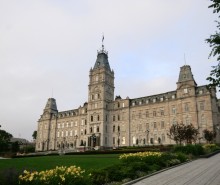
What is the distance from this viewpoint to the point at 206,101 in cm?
6269

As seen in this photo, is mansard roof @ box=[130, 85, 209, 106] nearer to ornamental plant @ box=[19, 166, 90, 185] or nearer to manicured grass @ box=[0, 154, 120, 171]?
manicured grass @ box=[0, 154, 120, 171]

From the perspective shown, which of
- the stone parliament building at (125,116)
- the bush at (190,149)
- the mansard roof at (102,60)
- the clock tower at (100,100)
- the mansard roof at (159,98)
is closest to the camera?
the bush at (190,149)

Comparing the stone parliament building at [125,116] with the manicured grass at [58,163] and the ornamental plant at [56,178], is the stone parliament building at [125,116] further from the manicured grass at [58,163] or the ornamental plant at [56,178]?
the ornamental plant at [56,178]

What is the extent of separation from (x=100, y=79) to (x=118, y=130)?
56.8 feet

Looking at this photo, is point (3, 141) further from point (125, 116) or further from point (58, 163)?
point (58, 163)

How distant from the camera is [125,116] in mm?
78312

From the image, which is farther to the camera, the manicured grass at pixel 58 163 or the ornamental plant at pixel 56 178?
the manicured grass at pixel 58 163

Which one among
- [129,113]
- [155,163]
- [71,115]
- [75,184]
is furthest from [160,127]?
[75,184]

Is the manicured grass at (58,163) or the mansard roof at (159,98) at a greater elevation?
the mansard roof at (159,98)

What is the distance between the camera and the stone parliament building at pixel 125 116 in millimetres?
64438

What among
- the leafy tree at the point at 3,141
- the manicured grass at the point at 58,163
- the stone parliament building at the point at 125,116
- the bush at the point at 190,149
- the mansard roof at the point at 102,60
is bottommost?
the manicured grass at the point at 58,163

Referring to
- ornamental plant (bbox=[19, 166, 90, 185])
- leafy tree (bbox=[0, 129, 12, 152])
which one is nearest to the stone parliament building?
leafy tree (bbox=[0, 129, 12, 152])

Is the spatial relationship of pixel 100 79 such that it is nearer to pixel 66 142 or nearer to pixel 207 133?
pixel 66 142

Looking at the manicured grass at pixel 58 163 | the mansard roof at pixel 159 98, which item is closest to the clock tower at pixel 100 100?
the mansard roof at pixel 159 98
